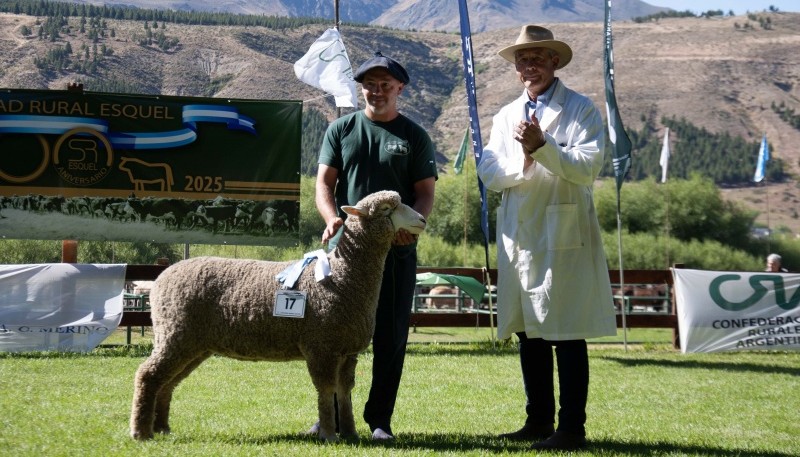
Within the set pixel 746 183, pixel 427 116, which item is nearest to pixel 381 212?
pixel 746 183

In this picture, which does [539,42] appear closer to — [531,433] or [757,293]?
[531,433]

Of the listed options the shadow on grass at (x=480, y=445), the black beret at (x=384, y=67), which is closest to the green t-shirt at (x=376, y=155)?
the black beret at (x=384, y=67)

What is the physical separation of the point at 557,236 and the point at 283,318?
5.87ft

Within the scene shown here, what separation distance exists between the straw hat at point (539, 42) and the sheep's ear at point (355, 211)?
4.66 ft

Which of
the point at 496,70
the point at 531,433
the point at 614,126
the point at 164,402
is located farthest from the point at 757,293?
the point at 496,70

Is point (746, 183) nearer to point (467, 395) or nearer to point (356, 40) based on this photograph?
point (356, 40)

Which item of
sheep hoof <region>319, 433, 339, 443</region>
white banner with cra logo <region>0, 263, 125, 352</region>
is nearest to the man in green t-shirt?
sheep hoof <region>319, 433, 339, 443</region>

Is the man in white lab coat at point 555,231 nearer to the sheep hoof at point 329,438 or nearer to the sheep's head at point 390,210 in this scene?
the sheep's head at point 390,210

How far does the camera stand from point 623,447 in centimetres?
596

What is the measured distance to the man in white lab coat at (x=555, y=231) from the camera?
18.8ft

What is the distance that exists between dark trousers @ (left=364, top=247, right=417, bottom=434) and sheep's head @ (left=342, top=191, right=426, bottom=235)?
409 millimetres

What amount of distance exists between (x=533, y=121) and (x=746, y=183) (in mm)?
133509

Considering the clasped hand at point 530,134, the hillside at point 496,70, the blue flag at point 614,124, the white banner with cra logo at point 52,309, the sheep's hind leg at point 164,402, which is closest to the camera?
the clasped hand at point 530,134

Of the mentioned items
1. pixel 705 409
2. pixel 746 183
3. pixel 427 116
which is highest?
pixel 427 116
